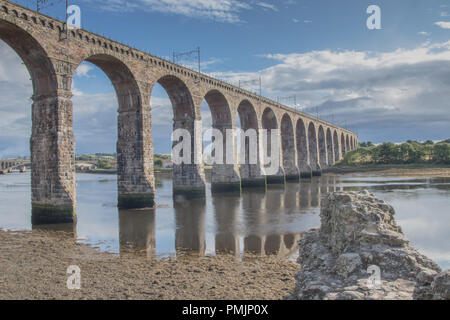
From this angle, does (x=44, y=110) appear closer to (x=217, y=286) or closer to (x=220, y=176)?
(x=217, y=286)

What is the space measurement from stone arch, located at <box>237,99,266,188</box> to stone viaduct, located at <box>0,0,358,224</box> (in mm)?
2812

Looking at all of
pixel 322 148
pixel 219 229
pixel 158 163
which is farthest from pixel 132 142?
pixel 158 163

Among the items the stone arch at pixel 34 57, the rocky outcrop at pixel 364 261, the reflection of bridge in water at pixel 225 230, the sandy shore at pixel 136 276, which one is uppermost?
the stone arch at pixel 34 57

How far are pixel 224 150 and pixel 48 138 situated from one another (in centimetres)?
Result: 2199

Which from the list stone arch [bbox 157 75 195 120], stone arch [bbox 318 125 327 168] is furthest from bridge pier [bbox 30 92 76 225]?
stone arch [bbox 318 125 327 168]

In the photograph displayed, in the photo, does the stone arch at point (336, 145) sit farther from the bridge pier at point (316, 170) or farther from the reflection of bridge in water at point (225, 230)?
the reflection of bridge in water at point (225, 230)

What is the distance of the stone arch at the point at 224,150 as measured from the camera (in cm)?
3783

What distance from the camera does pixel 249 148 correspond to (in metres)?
45.0

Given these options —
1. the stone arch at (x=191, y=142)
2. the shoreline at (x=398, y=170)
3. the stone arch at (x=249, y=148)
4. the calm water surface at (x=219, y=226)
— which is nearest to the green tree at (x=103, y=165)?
the shoreline at (x=398, y=170)

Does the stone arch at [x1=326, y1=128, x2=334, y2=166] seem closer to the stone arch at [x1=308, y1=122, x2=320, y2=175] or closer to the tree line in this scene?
the tree line

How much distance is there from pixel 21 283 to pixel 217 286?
17.4ft

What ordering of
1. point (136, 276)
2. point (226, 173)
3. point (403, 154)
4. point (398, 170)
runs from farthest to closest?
1. point (403, 154)
2. point (398, 170)
3. point (226, 173)
4. point (136, 276)

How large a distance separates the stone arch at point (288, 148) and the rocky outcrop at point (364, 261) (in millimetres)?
49131

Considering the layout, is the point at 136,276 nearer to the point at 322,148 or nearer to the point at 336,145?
the point at 322,148
